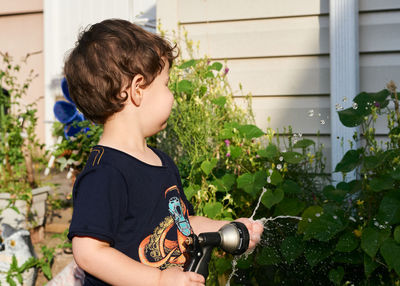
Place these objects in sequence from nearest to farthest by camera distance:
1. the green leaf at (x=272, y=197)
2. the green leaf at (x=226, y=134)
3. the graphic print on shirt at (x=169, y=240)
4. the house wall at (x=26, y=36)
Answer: the graphic print on shirt at (x=169, y=240) → the green leaf at (x=272, y=197) → the green leaf at (x=226, y=134) → the house wall at (x=26, y=36)

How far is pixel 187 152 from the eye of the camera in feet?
9.99

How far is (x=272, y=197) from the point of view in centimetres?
245

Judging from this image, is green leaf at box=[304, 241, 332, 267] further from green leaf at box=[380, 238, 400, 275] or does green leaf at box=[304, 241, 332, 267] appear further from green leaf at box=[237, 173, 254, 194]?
green leaf at box=[237, 173, 254, 194]

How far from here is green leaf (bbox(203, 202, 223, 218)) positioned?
102 inches

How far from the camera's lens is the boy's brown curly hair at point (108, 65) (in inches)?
57.4

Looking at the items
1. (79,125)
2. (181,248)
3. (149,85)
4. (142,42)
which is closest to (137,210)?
(181,248)

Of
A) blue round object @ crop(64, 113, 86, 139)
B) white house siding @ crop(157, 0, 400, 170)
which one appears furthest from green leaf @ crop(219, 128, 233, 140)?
blue round object @ crop(64, 113, 86, 139)

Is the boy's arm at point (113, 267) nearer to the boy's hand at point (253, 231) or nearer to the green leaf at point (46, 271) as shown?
the boy's hand at point (253, 231)

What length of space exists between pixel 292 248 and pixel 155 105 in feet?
3.70

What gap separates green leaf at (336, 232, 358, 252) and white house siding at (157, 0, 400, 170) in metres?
0.86

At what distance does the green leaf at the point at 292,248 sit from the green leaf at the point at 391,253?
1.29ft

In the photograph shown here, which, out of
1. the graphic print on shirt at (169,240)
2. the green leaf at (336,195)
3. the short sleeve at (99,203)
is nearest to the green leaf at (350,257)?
the green leaf at (336,195)

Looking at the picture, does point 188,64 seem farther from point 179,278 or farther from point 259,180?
point 179,278

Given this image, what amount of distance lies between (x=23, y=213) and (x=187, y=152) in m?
1.27
